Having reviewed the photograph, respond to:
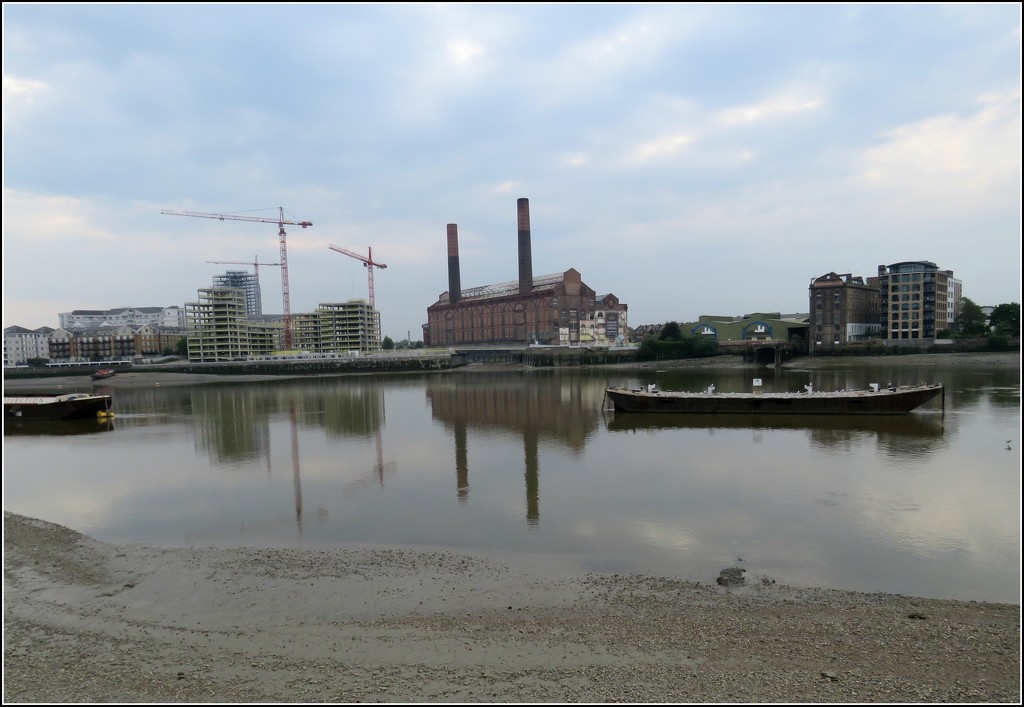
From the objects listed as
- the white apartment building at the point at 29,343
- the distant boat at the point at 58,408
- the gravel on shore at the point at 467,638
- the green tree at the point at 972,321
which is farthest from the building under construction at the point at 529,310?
the white apartment building at the point at 29,343

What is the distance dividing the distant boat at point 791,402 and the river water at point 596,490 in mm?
1043

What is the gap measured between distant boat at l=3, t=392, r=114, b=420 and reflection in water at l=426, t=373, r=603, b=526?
1933 centimetres

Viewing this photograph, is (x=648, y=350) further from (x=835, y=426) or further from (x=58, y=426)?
(x=58, y=426)

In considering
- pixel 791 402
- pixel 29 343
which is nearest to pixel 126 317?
pixel 29 343

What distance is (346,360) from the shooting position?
8019 cm

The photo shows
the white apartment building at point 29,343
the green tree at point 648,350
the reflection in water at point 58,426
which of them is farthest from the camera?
the white apartment building at point 29,343

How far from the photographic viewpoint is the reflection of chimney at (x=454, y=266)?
100 metres

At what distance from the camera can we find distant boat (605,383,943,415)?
25.2 m

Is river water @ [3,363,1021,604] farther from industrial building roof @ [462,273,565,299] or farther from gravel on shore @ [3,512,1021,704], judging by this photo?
industrial building roof @ [462,273,565,299]

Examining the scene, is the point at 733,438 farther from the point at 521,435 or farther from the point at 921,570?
the point at 921,570

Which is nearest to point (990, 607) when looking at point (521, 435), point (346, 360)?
point (521, 435)

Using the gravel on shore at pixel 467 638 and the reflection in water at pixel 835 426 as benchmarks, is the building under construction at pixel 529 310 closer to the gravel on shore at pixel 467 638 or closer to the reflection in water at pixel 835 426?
the reflection in water at pixel 835 426

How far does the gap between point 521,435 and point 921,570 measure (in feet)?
52.2

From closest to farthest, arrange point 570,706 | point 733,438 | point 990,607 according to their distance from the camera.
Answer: point 570,706
point 990,607
point 733,438
